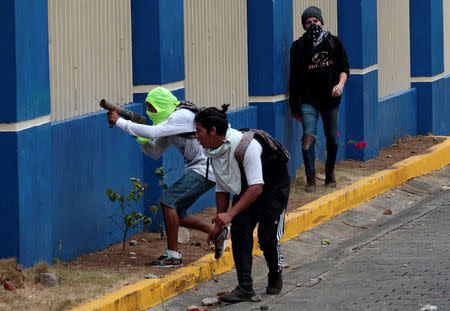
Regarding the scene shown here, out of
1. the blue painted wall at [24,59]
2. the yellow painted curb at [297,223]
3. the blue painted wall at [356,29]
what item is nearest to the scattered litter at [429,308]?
the yellow painted curb at [297,223]

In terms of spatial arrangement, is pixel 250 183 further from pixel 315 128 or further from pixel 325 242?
pixel 315 128

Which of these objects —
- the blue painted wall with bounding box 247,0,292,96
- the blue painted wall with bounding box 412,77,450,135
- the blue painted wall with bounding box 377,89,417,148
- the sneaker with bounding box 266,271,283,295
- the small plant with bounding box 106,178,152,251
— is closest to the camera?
the sneaker with bounding box 266,271,283,295

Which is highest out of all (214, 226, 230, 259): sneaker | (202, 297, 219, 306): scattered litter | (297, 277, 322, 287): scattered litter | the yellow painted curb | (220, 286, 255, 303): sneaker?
(214, 226, 230, 259): sneaker

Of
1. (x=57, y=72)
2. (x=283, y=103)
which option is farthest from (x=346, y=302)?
(x=283, y=103)

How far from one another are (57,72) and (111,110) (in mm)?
639

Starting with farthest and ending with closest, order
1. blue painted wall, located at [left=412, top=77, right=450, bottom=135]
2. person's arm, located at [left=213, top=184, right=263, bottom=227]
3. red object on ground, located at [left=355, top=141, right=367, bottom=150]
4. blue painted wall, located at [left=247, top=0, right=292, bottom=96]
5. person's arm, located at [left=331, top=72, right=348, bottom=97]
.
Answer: blue painted wall, located at [left=412, top=77, right=450, bottom=135]
red object on ground, located at [left=355, top=141, right=367, bottom=150]
blue painted wall, located at [left=247, top=0, right=292, bottom=96]
person's arm, located at [left=331, top=72, right=348, bottom=97]
person's arm, located at [left=213, top=184, right=263, bottom=227]

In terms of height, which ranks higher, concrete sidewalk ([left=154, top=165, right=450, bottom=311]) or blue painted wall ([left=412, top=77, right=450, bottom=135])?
blue painted wall ([left=412, top=77, right=450, bottom=135])

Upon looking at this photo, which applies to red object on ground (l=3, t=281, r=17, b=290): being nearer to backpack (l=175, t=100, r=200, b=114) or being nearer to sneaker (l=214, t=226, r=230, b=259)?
sneaker (l=214, t=226, r=230, b=259)

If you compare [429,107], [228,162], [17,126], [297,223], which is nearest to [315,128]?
[297,223]

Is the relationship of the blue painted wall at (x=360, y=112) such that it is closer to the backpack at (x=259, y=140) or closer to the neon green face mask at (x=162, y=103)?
the neon green face mask at (x=162, y=103)

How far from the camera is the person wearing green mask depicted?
7.83m

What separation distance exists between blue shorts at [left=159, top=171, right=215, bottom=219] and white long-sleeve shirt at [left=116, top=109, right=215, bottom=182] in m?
0.06

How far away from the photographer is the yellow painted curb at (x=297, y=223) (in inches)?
275

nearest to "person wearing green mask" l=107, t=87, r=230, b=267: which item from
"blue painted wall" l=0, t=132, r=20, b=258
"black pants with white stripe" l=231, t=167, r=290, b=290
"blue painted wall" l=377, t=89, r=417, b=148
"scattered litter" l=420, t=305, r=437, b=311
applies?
"black pants with white stripe" l=231, t=167, r=290, b=290
